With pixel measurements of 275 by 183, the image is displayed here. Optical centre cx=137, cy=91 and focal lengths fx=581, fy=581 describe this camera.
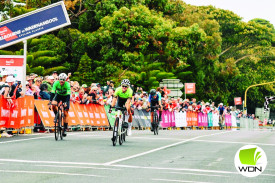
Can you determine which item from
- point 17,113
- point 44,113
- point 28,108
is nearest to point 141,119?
point 44,113

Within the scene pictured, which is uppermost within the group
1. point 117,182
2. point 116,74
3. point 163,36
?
point 163,36

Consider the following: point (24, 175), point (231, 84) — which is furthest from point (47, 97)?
point (231, 84)

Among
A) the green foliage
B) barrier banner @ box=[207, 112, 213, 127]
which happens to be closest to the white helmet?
the green foliage

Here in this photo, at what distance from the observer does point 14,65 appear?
857 inches

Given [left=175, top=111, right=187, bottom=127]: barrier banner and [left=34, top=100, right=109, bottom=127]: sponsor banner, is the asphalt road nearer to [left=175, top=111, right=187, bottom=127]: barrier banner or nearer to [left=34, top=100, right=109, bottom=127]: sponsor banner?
[left=34, top=100, right=109, bottom=127]: sponsor banner

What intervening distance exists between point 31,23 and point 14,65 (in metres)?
4.18

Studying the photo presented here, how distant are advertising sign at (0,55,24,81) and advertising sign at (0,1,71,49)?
3.64m

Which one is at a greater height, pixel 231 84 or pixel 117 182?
pixel 231 84

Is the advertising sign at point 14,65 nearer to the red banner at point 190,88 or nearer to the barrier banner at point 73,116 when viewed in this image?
the barrier banner at point 73,116

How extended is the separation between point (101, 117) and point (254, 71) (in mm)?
51547

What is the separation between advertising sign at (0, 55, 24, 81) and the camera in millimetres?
21531

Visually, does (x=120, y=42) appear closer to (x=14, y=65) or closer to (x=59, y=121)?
(x=14, y=65)

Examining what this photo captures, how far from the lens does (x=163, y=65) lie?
5656 cm

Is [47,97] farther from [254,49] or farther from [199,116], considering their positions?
[254,49]
